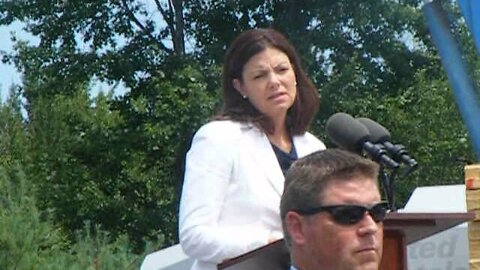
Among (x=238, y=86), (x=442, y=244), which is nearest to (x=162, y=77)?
(x=442, y=244)

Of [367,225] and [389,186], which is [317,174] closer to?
[367,225]

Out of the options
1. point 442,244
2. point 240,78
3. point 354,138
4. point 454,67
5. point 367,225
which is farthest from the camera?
point 442,244

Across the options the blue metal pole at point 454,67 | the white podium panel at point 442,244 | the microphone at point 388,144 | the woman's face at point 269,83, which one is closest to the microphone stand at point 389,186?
the microphone at point 388,144

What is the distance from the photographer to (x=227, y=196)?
11.0 feet

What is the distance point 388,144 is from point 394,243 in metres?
0.31

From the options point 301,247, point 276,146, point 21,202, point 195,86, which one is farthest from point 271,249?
point 195,86

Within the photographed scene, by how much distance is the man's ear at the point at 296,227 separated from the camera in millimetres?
2693

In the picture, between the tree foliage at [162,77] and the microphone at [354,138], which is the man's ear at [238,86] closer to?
the microphone at [354,138]

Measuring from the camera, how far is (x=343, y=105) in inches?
767

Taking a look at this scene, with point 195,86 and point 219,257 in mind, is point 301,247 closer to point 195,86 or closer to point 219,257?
point 219,257

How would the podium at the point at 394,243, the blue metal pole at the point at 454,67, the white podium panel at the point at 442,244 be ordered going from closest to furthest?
the podium at the point at 394,243 < the blue metal pole at the point at 454,67 < the white podium panel at the point at 442,244

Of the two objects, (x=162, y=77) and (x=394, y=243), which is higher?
(x=162, y=77)

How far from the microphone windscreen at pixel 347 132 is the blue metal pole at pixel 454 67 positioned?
2.81 meters

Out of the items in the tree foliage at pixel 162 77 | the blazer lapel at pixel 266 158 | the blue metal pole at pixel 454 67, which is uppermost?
the tree foliage at pixel 162 77
